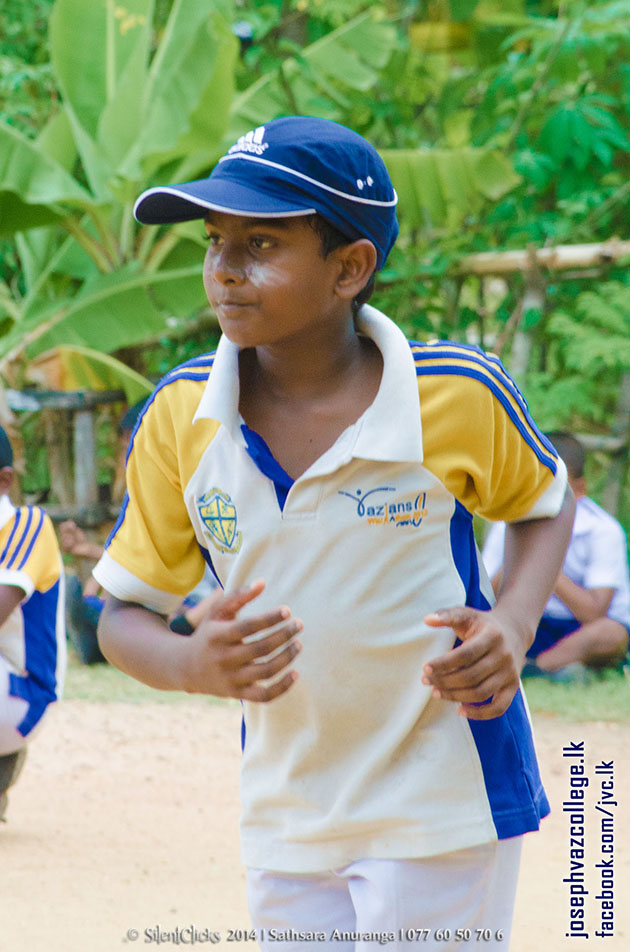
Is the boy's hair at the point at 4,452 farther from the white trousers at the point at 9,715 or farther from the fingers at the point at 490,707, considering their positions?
the fingers at the point at 490,707

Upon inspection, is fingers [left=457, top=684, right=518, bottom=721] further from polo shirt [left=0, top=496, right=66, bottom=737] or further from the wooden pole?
the wooden pole

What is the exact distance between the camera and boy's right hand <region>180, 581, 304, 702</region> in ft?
4.76

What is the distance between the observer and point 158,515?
6.05ft

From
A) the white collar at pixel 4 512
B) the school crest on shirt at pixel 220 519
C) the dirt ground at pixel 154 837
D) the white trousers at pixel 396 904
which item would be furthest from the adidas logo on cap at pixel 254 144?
the white collar at pixel 4 512

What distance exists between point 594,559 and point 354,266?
13.5 ft

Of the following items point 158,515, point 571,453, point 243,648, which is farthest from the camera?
point 571,453

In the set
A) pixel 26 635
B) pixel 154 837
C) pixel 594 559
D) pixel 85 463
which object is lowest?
pixel 85 463

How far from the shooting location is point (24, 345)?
23.9 ft

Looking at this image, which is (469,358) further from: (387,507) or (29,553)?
(29,553)

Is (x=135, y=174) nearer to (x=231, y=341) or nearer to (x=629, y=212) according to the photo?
(x=629, y=212)

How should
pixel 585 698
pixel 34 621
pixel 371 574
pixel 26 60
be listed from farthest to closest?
pixel 26 60 → pixel 585 698 → pixel 34 621 → pixel 371 574

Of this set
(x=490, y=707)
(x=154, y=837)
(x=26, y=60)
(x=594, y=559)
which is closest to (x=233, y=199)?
(x=490, y=707)

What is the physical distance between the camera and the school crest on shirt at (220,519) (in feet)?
5.72

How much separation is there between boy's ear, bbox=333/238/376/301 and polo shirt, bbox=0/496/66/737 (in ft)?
7.32
